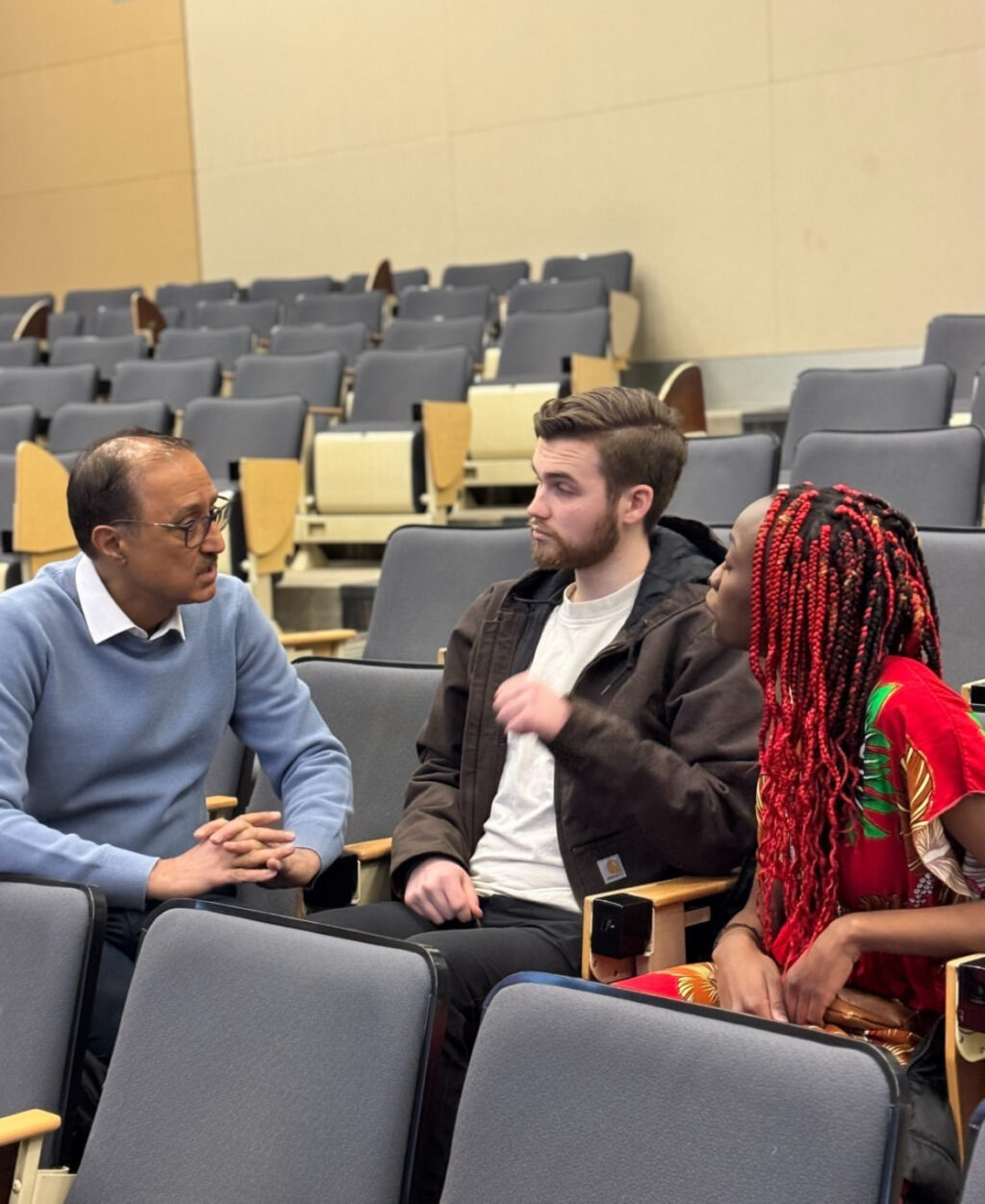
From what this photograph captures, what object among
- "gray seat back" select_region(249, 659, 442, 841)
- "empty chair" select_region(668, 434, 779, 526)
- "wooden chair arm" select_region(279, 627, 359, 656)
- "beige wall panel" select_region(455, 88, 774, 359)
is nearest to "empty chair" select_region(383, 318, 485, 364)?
"beige wall panel" select_region(455, 88, 774, 359)

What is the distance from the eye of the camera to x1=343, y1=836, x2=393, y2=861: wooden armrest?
1.55m

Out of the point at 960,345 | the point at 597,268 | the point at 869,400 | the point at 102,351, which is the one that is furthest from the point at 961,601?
the point at 102,351

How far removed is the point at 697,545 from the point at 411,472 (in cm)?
236

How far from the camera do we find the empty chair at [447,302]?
5.26 m

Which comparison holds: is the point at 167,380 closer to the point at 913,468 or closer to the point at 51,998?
the point at 913,468

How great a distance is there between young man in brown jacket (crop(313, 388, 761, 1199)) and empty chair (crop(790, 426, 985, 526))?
35.2 inches

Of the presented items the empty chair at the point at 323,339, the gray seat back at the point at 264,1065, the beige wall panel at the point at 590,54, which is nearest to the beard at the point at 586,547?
the gray seat back at the point at 264,1065

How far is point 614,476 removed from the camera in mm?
1500

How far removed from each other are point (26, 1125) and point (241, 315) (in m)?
4.94

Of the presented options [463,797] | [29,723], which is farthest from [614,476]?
[29,723]

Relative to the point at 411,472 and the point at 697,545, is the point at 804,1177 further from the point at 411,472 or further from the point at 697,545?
the point at 411,472

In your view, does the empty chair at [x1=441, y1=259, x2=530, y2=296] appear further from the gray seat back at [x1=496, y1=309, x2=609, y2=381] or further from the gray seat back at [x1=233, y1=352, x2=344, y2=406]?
the gray seat back at [x1=233, y1=352, x2=344, y2=406]

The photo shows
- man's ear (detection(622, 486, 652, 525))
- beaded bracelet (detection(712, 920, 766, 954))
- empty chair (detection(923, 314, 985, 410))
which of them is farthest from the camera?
empty chair (detection(923, 314, 985, 410))

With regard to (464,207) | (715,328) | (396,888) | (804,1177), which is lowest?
(396,888)
